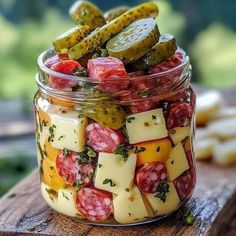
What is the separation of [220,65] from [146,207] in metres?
2.20

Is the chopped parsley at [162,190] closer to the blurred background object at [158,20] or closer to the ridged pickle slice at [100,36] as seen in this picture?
the ridged pickle slice at [100,36]

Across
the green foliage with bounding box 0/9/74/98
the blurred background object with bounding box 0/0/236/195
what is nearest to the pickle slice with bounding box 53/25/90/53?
the blurred background object with bounding box 0/0/236/195

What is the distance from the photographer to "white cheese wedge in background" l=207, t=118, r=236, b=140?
5.22ft

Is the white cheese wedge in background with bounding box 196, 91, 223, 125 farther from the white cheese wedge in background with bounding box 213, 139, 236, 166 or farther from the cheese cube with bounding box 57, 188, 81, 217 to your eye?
the cheese cube with bounding box 57, 188, 81, 217

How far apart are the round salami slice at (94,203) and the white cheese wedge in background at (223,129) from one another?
1.71 feet

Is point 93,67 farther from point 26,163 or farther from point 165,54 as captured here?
point 26,163

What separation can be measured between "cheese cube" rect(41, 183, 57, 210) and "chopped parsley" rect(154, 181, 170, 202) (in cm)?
17

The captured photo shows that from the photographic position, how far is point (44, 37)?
10.4 feet

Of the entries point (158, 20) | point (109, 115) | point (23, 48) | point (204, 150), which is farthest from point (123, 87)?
point (23, 48)

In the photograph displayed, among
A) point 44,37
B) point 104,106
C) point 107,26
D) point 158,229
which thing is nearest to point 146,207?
point 158,229

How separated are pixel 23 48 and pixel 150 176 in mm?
2190

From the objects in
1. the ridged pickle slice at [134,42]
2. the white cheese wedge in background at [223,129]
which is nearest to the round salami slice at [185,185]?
the ridged pickle slice at [134,42]

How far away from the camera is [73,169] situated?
1.11 meters

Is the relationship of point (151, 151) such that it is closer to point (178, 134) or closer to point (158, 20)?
point (178, 134)
